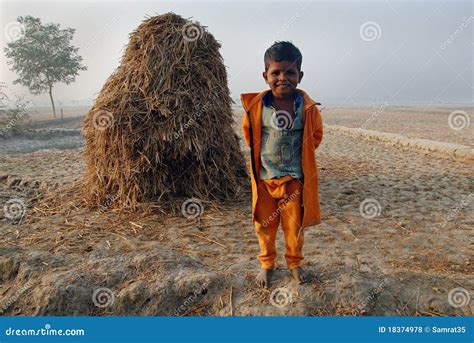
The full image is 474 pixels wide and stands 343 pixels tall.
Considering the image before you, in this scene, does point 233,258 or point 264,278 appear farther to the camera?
point 233,258

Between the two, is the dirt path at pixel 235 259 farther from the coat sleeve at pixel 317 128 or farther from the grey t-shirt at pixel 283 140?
the coat sleeve at pixel 317 128

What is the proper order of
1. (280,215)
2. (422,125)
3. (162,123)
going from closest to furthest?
(280,215)
(162,123)
(422,125)

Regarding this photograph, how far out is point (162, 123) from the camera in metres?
4.31

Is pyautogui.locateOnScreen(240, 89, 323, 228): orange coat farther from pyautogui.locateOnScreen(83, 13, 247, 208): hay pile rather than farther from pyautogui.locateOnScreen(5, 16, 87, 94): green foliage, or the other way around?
pyautogui.locateOnScreen(5, 16, 87, 94): green foliage

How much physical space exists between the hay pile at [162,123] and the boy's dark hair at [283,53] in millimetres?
2039

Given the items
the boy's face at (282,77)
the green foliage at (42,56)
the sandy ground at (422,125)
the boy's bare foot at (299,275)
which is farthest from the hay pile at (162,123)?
the green foliage at (42,56)

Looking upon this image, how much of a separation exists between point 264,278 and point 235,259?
614 mm

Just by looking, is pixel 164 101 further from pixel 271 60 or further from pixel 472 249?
pixel 472 249

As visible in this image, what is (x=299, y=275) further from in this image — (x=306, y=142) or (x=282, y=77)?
(x=282, y=77)

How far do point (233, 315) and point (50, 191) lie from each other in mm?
4214

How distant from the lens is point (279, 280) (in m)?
2.73

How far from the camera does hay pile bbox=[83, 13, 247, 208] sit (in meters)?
4.32

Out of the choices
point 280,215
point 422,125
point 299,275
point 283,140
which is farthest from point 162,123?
point 422,125

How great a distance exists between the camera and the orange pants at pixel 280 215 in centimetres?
260
